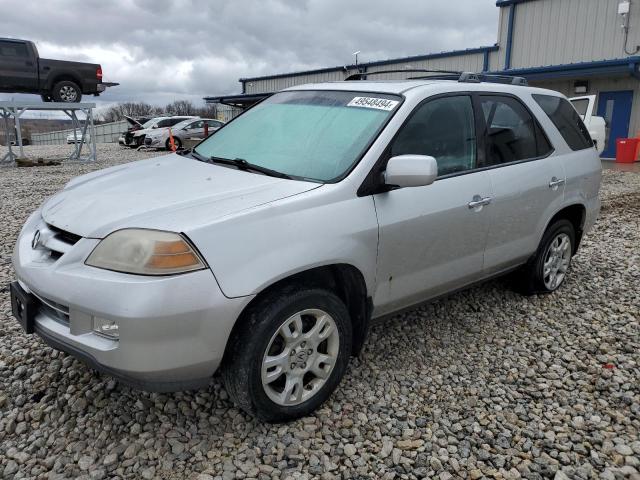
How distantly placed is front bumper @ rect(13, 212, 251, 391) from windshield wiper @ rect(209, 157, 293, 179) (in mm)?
843

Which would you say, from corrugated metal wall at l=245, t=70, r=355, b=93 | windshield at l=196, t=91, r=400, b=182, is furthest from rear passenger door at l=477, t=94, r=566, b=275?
corrugated metal wall at l=245, t=70, r=355, b=93

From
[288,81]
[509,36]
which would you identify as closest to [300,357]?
[509,36]

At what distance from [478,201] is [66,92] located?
15.7 meters

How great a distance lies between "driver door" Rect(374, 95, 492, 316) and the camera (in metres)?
2.80

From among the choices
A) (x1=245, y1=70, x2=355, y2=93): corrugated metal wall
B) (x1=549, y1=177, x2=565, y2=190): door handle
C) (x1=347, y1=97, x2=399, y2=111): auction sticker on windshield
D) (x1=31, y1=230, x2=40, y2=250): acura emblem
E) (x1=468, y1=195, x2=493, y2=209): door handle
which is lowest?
(x1=31, y1=230, x2=40, y2=250): acura emblem

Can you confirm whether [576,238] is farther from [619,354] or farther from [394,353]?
[394,353]

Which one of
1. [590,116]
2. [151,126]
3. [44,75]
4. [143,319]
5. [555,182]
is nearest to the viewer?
[143,319]

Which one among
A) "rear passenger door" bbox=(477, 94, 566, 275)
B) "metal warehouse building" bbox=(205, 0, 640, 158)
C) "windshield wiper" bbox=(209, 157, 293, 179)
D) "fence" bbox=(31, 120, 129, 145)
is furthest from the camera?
"fence" bbox=(31, 120, 129, 145)

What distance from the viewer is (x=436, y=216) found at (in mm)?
2963

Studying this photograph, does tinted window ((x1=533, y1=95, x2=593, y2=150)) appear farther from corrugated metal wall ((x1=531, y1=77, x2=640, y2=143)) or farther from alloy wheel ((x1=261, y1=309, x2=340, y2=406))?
corrugated metal wall ((x1=531, y1=77, x2=640, y2=143))

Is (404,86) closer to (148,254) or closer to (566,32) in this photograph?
(148,254)

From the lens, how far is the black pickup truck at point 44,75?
1426 centimetres

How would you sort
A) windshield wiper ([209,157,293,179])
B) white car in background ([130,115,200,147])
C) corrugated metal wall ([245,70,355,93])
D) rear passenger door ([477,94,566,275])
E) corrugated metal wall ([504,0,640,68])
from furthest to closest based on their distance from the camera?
corrugated metal wall ([245,70,355,93]), white car in background ([130,115,200,147]), corrugated metal wall ([504,0,640,68]), rear passenger door ([477,94,566,275]), windshield wiper ([209,157,293,179])

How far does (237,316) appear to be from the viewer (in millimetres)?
2186
